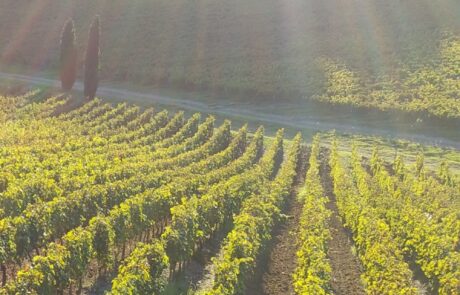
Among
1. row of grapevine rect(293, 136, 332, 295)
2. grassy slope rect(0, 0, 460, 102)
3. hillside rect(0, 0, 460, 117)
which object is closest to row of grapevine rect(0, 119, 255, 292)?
row of grapevine rect(293, 136, 332, 295)

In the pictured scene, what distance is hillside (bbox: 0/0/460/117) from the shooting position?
61.2 metres

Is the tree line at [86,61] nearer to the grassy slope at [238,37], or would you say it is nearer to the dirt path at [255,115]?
the dirt path at [255,115]

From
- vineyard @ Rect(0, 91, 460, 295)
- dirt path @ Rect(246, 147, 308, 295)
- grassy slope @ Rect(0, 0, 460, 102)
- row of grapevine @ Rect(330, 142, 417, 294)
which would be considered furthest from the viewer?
grassy slope @ Rect(0, 0, 460, 102)

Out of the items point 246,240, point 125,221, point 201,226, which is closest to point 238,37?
point 201,226

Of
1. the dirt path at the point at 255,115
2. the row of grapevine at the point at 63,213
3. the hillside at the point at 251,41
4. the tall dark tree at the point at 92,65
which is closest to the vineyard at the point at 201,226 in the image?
the row of grapevine at the point at 63,213

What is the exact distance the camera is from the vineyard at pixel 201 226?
13156mm

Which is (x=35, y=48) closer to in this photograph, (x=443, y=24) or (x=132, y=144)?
(x=132, y=144)

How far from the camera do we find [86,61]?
50812mm

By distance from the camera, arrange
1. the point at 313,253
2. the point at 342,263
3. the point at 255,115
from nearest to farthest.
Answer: the point at 313,253 → the point at 342,263 → the point at 255,115

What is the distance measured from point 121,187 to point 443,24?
64103 mm

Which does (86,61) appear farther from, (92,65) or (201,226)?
(201,226)

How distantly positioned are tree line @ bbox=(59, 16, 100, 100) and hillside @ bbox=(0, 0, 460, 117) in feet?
40.3

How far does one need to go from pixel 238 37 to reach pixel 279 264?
60.5 m

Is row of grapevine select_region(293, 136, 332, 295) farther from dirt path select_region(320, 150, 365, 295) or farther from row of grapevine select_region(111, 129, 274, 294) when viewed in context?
row of grapevine select_region(111, 129, 274, 294)
